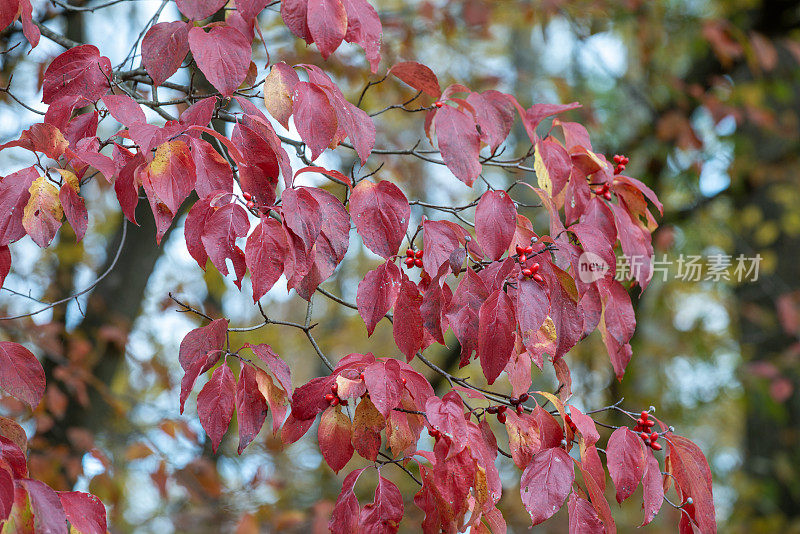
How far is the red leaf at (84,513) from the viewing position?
0.98m

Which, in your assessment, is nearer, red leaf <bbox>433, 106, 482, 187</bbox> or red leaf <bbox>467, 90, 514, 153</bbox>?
red leaf <bbox>433, 106, 482, 187</bbox>

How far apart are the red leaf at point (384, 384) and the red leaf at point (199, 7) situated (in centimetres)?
60

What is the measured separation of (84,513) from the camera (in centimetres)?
100

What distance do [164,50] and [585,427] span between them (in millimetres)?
923

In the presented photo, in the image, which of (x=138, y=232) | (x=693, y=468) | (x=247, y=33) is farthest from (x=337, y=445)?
(x=138, y=232)

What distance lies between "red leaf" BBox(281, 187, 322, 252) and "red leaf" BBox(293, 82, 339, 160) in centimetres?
11

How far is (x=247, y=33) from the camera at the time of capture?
119 centimetres

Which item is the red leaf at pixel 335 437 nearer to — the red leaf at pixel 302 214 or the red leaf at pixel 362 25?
the red leaf at pixel 302 214

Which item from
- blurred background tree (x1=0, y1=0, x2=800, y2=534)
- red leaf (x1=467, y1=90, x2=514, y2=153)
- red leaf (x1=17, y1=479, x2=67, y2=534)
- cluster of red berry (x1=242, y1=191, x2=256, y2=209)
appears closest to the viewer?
red leaf (x1=17, y1=479, x2=67, y2=534)

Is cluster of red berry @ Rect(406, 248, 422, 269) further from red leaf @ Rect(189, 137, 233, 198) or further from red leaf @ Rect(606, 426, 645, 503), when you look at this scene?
red leaf @ Rect(606, 426, 645, 503)

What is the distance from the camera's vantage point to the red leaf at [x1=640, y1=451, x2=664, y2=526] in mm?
1081

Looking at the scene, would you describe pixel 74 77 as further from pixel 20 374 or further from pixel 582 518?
pixel 582 518

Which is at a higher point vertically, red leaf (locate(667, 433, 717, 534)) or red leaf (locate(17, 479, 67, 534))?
red leaf (locate(17, 479, 67, 534))

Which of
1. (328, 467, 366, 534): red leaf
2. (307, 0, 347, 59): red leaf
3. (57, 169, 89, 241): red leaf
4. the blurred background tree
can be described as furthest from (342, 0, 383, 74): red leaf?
the blurred background tree
